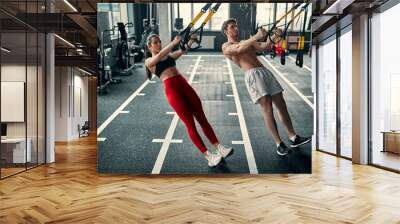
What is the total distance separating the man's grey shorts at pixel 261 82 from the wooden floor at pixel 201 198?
1423mm

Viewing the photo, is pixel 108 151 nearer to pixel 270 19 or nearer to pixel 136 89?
pixel 136 89

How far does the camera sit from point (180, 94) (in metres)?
6.59

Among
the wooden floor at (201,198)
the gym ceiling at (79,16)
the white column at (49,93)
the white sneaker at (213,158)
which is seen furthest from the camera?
the white column at (49,93)

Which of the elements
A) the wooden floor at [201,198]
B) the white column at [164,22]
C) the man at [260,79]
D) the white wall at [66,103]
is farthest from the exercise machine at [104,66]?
the white wall at [66,103]

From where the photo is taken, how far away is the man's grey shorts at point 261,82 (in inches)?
257

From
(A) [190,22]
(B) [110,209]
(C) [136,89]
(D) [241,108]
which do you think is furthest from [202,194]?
(A) [190,22]

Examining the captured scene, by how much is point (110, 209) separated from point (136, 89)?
256cm

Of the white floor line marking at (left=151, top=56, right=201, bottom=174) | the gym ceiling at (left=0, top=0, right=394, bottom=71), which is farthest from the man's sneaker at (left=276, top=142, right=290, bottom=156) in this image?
the gym ceiling at (left=0, top=0, right=394, bottom=71)

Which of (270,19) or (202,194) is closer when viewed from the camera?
(202,194)

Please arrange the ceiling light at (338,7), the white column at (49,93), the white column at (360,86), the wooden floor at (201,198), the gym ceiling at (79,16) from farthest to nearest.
Result: 1. the white column at (49,93)
2. the white column at (360,86)
3. the ceiling light at (338,7)
4. the gym ceiling at (79,16)
5. the wooden floor at (201,198)

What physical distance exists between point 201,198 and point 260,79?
239cm

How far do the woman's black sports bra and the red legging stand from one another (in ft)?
0.62

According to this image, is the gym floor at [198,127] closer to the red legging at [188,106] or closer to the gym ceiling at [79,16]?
the red legging at [188,106]

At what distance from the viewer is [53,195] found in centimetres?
525
